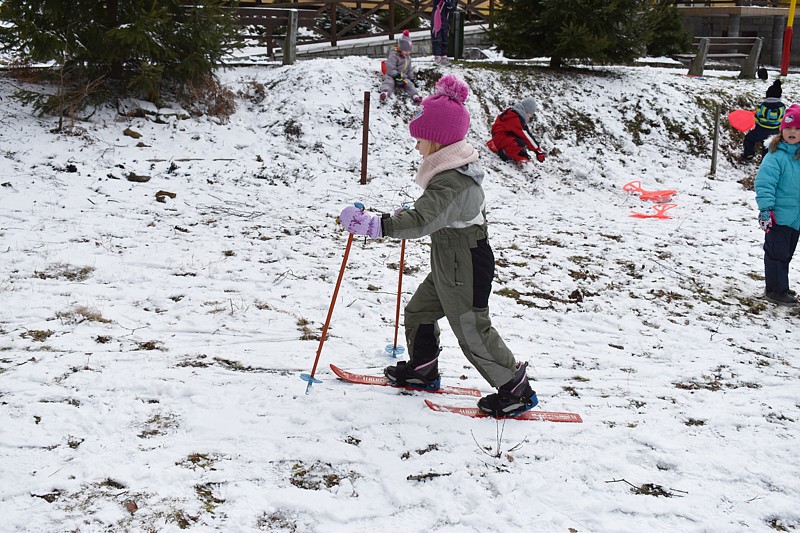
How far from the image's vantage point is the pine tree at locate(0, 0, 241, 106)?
9250 mm

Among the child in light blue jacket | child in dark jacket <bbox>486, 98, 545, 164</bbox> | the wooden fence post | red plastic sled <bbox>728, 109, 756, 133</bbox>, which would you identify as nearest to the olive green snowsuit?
the child in light blue jacket

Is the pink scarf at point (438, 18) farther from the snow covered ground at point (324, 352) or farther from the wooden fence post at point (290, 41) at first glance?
the snow covered ground at point (324, 352)

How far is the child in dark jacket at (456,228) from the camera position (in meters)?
3.62

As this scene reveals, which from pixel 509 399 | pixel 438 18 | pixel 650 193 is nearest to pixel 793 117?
pixel 509 399

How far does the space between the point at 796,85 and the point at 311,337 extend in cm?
1831

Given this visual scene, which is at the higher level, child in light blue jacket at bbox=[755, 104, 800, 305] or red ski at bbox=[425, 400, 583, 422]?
child in light blue jacket at bbox=[755, 104, 800, 305]

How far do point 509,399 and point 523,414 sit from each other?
0.16m

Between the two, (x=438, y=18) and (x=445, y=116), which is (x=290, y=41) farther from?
(x=445, y=116)

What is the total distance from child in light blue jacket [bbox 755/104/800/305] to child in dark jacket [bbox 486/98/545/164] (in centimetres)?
553

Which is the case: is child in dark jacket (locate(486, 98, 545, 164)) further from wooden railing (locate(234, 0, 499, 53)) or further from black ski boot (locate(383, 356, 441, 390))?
black ski boot (locate(383, 356, 441, 390))

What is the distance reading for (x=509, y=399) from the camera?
402cm

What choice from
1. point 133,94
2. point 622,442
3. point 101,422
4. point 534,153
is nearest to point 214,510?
point 101,422

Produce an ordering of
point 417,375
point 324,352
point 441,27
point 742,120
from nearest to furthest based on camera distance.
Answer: point 417,375 < point 324,352 < point 742,120 < point 441,27

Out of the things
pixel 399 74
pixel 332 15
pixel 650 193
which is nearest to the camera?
pixel 650 193
